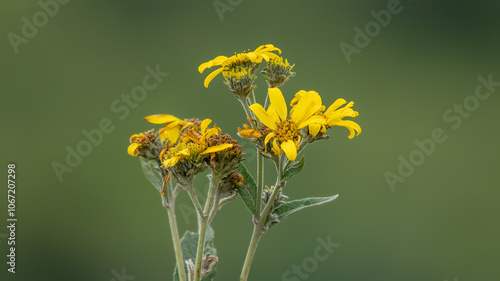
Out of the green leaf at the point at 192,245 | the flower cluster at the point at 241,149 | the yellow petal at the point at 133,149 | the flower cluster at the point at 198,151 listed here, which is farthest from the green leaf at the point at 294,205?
the yellow petal at the point at 133,149

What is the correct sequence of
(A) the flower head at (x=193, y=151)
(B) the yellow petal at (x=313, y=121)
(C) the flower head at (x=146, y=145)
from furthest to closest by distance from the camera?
(C) the flower head at (x=146, y=145) < (A) the flower head at (x=193, y=151) < (B) the yellow petal at (x=313, y=121)

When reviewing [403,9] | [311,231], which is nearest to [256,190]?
[311,231]

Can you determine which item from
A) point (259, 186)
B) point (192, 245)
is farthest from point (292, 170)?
point (192, 245)

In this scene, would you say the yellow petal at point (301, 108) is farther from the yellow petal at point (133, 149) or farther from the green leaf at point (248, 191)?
the yellow petal at point (133, 149)

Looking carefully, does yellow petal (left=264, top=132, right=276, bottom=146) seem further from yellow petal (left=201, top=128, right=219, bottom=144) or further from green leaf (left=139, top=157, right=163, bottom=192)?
green leaf (left=139, top=157, right=163, bottom=192)

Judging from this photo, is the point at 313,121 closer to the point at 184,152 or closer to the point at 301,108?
the point at 301,108

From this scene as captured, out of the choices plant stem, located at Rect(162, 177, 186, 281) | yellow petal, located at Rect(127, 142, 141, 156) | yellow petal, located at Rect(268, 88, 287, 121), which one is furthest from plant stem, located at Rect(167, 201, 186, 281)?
yellow petal, located at Rect(268, 88, 287, 121)
